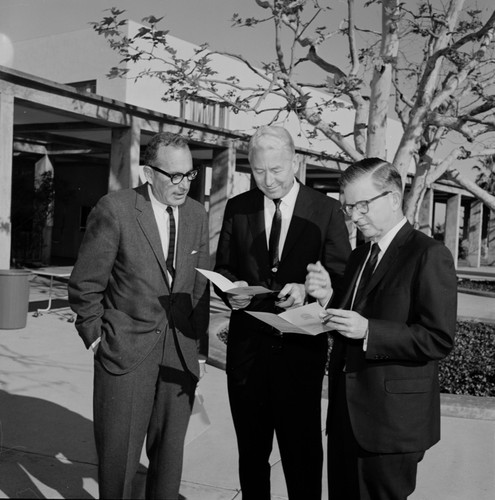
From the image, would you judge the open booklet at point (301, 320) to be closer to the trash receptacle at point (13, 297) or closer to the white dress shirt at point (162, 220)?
the white dress shirt at point (162, 220)

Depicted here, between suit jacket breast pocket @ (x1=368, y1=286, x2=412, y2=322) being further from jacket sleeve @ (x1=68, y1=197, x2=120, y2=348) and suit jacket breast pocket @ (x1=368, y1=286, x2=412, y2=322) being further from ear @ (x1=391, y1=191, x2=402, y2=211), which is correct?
jacket sleeve @ (x1=68, y1=197, x2=120, y2=348)

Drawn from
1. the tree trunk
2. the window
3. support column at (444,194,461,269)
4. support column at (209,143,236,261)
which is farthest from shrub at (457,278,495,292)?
the window

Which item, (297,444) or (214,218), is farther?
(214,218)

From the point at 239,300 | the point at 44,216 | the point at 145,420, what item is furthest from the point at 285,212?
the point at 44,216

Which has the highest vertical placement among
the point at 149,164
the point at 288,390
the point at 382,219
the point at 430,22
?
the point at 430,22

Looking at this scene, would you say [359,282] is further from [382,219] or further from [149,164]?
[149,164]

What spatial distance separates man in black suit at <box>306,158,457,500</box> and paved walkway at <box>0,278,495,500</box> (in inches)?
50.1

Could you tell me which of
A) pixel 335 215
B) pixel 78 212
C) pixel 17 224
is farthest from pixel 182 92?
→ pixel 78 212

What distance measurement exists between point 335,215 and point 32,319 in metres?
8.64

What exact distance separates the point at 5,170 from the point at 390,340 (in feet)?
30.4

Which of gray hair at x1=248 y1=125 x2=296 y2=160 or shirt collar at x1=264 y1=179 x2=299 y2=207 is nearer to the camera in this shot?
gray hair at x1=248 y1=125 x2=296 y2=160

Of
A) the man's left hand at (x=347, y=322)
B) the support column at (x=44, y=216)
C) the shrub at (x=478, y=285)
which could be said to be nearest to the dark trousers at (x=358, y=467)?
the man's left hand at (x=347, y=322)

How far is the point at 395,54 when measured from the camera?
25.9ft

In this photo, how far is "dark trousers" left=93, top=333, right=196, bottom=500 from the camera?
10.2 ft
